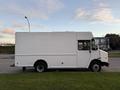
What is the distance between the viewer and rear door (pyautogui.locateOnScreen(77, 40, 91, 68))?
1681cm

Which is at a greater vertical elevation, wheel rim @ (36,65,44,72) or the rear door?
the rear door

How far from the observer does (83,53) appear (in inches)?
663

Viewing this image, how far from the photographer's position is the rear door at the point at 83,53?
16812 mm

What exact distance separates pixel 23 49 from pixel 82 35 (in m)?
4.09

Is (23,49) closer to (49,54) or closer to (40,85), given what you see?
(49,54)

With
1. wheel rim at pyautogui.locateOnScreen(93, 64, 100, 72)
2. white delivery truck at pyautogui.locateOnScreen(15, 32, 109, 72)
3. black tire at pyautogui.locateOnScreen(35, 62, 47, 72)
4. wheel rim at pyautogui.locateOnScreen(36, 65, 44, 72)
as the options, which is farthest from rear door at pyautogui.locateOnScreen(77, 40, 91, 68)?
wheel rim at pyautogui.locateOnScreen(36, 65, 44, 72)

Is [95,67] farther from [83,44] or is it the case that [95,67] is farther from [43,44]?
[43,44]

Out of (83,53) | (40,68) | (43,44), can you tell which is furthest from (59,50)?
(40,68)

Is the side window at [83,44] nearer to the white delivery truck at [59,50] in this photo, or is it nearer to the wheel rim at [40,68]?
the white delivery truck at [59,50]

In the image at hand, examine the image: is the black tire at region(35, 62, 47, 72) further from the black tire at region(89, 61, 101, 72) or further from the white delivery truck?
the black tire at region(89, 61, 101, 72)

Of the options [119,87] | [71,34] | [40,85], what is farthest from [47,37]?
[119,87]

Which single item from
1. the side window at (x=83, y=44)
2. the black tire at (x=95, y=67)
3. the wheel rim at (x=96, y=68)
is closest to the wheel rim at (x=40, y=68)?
the side window at (x=83, y=44)

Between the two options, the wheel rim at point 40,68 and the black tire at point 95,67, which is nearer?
the black tire at point 95,67

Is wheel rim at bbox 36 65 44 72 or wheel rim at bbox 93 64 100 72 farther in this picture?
wheel rim at bbox 36 65 44 72
